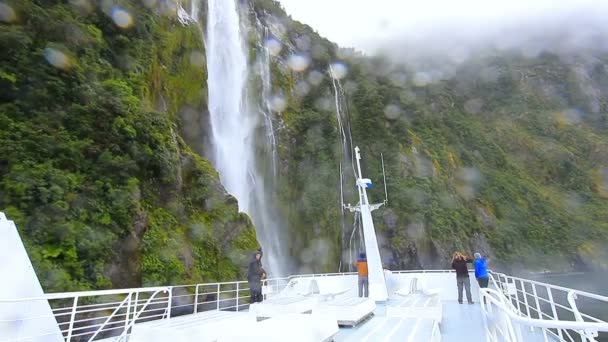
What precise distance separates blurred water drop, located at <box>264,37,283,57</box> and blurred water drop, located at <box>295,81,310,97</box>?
3.11 meters

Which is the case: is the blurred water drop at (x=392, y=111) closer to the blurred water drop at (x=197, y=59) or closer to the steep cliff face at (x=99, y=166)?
the blurred water drop at (x=197, y=59)

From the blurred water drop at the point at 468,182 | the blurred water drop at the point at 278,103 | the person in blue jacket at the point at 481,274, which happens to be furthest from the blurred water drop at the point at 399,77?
the person in blue jacket at the point at 481,274

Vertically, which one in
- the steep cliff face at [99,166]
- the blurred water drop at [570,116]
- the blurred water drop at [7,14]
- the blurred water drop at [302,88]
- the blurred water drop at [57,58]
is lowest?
the steep cliff face at [99,166]

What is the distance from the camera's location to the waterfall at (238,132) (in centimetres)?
1997

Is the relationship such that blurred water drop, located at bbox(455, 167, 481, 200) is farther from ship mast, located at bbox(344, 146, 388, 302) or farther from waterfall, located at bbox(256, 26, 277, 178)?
ship mast, located at bbox(344, 146, 388, 302)

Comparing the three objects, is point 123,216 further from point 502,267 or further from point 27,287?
point 502,267

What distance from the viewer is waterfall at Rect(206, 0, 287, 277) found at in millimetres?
19969

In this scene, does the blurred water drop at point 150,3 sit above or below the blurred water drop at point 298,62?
below

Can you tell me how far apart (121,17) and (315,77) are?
21.7 meters

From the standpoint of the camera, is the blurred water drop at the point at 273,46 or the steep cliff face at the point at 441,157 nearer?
the steep cliff face at the point at 441,157

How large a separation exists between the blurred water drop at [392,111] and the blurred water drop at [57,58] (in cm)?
3247

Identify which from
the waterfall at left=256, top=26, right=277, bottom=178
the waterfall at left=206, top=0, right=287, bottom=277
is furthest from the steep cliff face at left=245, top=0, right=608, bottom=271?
the waterfall at left=206, top=0, right=287, bottom=277

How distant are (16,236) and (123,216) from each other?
649cm

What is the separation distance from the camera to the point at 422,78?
69.1 m
